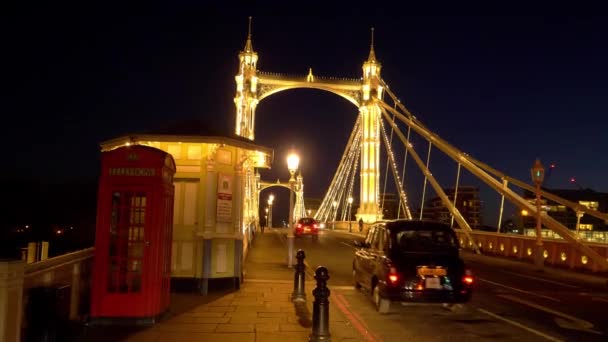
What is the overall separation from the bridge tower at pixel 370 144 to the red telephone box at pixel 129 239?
160ft

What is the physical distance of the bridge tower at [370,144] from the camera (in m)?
57.9

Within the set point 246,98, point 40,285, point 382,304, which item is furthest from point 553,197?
point 246,98

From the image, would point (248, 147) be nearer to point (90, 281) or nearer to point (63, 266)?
point (90, 281)

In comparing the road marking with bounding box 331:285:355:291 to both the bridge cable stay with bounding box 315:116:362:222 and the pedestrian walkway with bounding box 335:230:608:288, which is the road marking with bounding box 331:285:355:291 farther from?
the bridge cable stay with bounding box 315:116:362:222

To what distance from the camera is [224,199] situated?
42.9 feet

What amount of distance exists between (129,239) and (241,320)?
233 cm

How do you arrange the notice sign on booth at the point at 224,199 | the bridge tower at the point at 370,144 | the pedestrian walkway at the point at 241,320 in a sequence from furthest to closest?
the bridge tower at the point at 370,144 → the notice sign on booth at the point at 224,199 → the pedestrian walkway at the point at 241,320

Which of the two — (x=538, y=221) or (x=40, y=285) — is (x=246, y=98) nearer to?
(x=538, y=221)

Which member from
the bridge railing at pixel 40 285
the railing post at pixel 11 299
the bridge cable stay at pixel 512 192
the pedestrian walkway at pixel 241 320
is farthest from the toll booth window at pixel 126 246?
the bridge cable stay at pixel 512 192

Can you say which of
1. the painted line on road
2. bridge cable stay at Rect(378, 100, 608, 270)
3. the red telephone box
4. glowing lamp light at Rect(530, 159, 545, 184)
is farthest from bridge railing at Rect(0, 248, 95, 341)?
glowing lamp light at Rect(530, 159, 545, 184)

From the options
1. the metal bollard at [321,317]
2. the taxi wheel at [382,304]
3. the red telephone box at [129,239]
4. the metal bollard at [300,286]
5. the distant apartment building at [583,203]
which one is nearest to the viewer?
the metal bollard at [321,317]

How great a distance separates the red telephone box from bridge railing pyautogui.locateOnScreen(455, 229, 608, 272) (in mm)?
16824

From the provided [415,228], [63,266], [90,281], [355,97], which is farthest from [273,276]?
[355,97]

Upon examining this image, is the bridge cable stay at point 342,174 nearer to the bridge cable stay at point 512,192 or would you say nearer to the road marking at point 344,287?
the bridge cable stay at point 512,192
